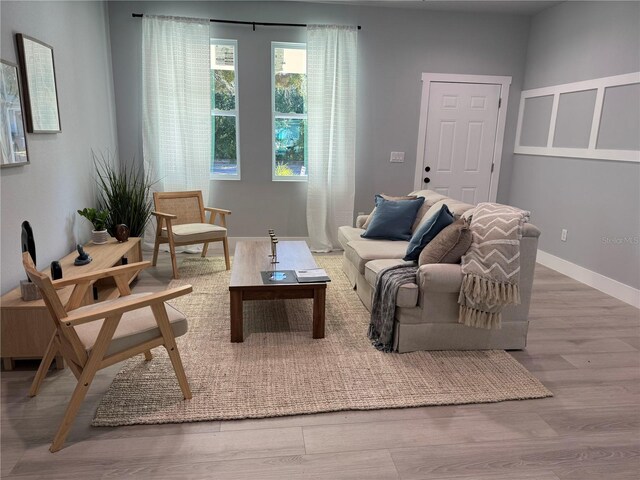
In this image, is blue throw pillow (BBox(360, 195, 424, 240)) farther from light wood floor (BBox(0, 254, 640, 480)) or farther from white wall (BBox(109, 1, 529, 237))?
light wood floor (BBox(0, 254, 640, 480))

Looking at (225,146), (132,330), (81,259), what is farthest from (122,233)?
(132,330)

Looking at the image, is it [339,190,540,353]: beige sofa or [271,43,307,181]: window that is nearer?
[339,190,540,353]: beige sofa

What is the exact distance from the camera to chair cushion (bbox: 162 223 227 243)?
3891mm

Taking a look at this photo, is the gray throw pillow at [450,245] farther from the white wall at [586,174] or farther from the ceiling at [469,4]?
the ceiling at [469,4]

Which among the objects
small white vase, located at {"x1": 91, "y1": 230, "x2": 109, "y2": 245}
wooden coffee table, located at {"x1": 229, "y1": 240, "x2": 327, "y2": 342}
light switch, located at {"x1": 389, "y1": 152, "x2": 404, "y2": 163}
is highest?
light switch, located at {"x1": 389, "y1": 152, "x2": 404, "y2": 163}

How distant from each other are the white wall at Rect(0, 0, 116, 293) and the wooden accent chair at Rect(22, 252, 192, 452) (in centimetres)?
92

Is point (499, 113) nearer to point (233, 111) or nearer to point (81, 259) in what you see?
point (233, 111)

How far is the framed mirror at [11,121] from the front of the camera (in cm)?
247

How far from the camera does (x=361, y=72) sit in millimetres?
4805

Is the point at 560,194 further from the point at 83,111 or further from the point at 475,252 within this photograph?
the point at 83,111

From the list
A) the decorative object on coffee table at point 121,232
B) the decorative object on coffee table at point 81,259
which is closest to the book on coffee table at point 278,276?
the decorative object on coffee table at point 81,259

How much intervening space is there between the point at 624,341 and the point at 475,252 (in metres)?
1.39

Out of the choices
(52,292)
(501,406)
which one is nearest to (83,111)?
(52,292)

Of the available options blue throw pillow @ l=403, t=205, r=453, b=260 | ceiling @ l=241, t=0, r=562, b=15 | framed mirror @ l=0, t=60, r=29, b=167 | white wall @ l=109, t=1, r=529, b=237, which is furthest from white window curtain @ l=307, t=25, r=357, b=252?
framed mirror @ l=0, t=60, r=29, b=167
